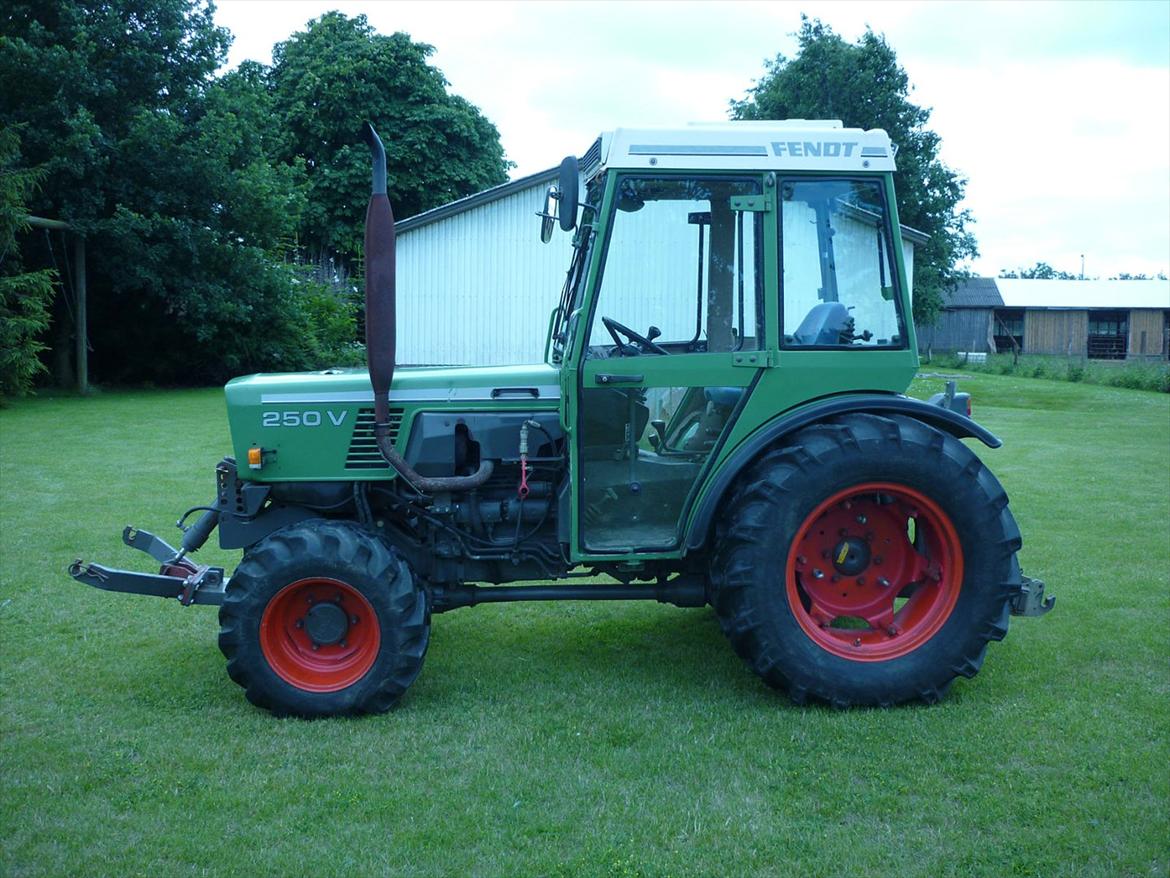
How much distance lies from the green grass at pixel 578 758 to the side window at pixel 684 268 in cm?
171

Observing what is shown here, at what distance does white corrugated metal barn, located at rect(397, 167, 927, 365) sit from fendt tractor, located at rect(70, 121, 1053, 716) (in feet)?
56.5

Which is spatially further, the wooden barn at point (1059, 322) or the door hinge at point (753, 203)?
the wooden barn at point (1059, 322)

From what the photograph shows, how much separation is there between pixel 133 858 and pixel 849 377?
3.49 meters

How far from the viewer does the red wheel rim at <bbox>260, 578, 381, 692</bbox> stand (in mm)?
5074

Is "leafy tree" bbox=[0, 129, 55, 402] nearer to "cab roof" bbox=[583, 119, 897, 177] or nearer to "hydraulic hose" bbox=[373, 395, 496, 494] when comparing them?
"hydraulic hose" bbox=[373, 395, 496, 494]

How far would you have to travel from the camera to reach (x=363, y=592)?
500 cm

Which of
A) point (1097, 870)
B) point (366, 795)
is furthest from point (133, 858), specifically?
point (1097, 870)

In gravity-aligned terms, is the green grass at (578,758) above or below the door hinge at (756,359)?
below

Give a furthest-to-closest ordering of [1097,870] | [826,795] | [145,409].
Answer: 1. [145,409]
2. [826,795]
3. [1097,870]

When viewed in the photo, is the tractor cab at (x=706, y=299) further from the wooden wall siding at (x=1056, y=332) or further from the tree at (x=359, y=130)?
the wooden wall siding at (x=1056, y=332)

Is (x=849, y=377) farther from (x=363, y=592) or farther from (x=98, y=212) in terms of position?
(x=98, y=212)

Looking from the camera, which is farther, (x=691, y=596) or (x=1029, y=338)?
(x=1029, y=338)

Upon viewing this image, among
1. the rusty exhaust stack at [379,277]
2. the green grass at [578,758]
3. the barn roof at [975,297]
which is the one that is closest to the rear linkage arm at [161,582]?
the green grass at [578,758]

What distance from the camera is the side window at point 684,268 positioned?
5.02 meters
